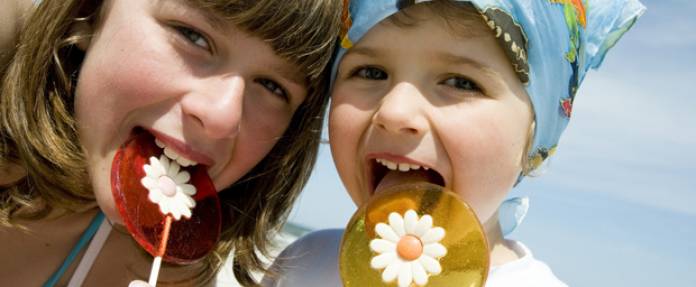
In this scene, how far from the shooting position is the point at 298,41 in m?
2.05

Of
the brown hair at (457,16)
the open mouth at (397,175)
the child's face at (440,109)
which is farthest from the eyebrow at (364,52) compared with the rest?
the open mouth at (397,175)

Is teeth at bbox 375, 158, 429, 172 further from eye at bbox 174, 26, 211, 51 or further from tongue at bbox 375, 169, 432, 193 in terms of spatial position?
eye at bbox 174, 26, 211, 51

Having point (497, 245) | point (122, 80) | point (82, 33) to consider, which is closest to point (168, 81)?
point (122, 80)

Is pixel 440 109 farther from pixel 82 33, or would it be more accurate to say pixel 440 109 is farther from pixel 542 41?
pixel 82 33

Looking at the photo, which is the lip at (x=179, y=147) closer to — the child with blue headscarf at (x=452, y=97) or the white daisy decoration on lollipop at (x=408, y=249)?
the child with blue headscarf at (x=452, y=97)

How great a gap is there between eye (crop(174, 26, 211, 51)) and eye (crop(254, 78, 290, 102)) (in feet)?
0.71

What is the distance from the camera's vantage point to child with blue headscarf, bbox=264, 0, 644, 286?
6.17ft

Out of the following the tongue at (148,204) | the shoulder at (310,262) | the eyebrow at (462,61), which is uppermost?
the eyebrow at (462,61)

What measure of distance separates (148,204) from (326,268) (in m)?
0.76

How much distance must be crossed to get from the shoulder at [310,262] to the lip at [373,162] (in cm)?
52

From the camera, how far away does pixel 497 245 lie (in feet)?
7.60

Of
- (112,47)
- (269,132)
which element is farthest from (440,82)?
(112,47)

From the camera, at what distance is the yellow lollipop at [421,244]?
183 cm

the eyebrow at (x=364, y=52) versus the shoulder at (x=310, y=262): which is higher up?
the eyebrow at (x=364, y=52)
